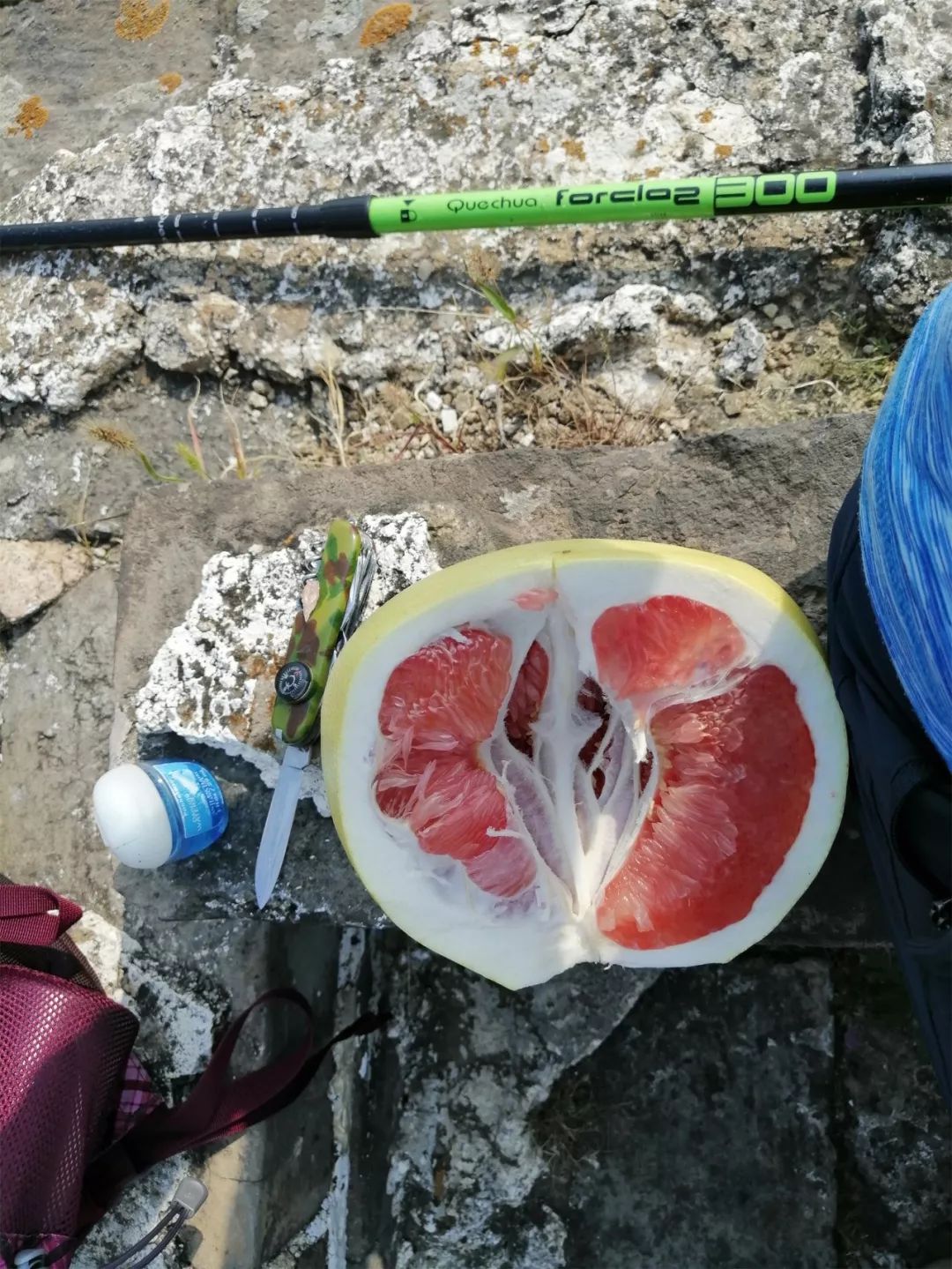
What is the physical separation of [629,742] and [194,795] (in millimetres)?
740

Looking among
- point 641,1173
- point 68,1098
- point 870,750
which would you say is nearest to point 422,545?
point 870,750

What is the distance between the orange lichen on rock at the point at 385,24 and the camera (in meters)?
2.18

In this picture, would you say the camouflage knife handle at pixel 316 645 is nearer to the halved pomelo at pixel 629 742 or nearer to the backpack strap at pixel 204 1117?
the halved pomelo at pixel 629 742

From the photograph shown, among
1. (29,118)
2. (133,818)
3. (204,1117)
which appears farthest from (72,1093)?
(29,118)

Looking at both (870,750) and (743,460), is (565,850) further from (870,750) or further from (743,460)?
(743,460)

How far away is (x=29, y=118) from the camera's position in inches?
93.4

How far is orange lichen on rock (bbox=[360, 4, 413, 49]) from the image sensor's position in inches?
85.9

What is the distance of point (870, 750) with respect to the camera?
1338 mm

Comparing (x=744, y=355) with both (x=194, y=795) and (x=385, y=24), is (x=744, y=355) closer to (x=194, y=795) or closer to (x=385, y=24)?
(x=385, y=24)

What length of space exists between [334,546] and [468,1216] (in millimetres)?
1307

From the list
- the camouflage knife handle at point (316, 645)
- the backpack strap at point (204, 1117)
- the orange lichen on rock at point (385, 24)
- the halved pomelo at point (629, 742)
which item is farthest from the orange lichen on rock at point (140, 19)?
the backpack strap at point (204, 1117)

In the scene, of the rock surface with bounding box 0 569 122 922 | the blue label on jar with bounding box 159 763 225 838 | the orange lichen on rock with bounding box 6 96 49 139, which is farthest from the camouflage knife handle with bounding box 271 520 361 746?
A: the orange lichen on rock with bounding box 6 96 49 139

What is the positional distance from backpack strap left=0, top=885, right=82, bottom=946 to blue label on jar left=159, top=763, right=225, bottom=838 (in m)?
0.32

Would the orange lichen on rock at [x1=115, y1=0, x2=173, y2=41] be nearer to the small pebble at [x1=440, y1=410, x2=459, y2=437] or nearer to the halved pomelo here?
the small pebble at [x1=440, y1=410, x2=459, y2=437]
